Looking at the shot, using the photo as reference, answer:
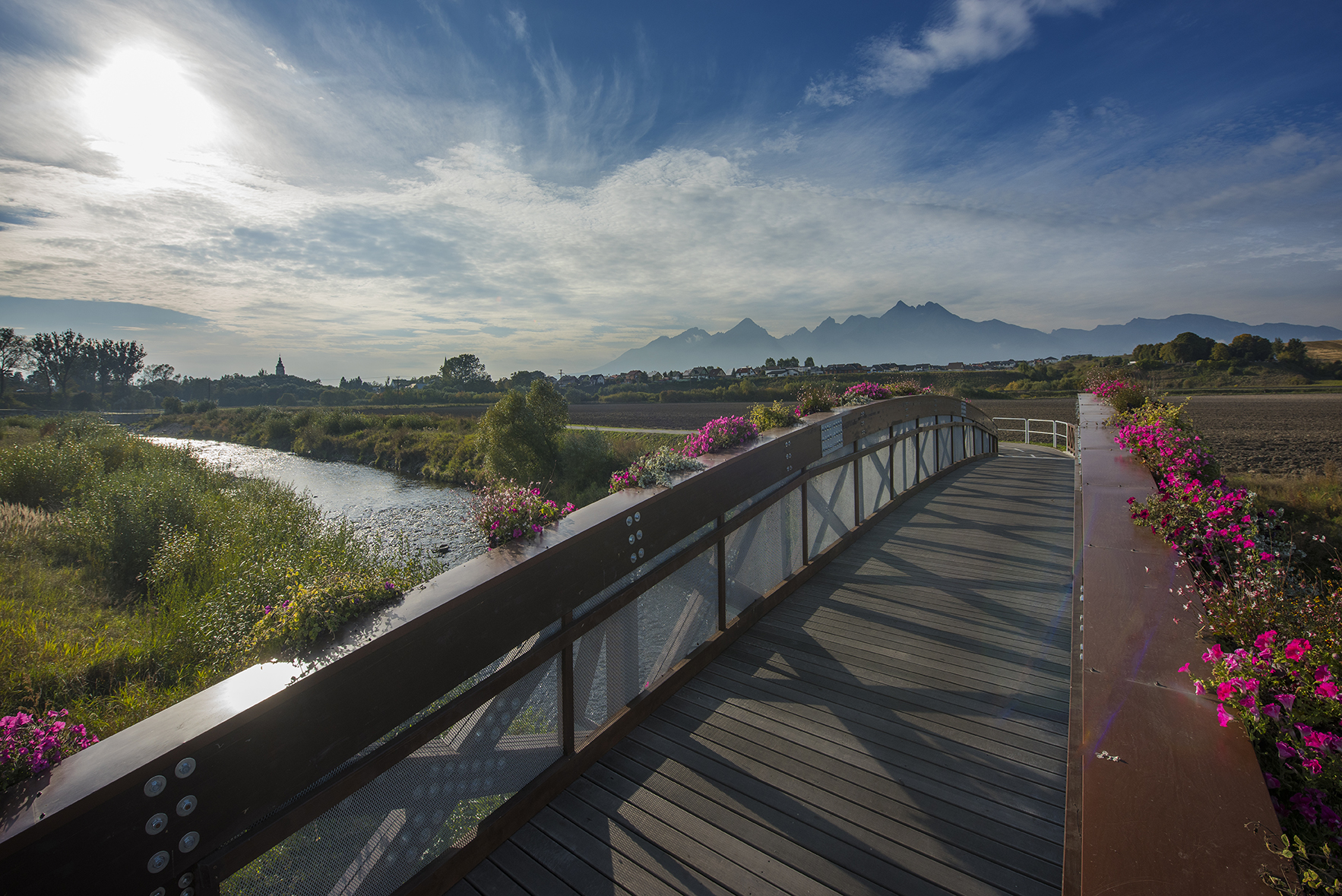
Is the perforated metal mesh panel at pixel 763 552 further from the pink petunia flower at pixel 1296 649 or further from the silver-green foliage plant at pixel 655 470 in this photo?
the pink petunia flower at pixel 1296 649

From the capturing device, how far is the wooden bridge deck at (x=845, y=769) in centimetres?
203

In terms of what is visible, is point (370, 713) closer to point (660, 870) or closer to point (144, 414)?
point (660, 870)

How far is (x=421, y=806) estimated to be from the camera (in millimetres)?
1971

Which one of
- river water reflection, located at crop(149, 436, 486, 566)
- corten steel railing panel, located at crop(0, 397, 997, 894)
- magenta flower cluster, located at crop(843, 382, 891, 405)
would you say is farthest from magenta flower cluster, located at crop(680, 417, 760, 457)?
river water reflection, located at crop(149, 436, 486, 566)

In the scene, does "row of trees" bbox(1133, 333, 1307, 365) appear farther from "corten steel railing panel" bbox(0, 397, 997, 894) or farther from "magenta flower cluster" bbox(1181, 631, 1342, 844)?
"corten steel railing panel" bbox(0, 397, 997, 894)

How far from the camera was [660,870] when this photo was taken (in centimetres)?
205

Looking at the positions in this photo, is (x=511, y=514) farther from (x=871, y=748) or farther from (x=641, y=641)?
(x=871, y=748)

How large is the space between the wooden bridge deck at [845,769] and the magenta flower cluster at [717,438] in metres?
1.31

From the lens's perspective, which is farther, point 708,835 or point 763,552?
point 763,552

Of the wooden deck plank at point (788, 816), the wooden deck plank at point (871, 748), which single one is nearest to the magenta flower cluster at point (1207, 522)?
the wooden deck plank at point (871, 748)

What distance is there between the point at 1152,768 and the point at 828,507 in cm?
340

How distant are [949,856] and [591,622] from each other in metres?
1.66

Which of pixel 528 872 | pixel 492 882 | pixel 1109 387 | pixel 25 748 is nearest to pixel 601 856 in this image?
pixel 528 872

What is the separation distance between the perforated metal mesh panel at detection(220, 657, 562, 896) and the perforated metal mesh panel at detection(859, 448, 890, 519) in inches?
167
